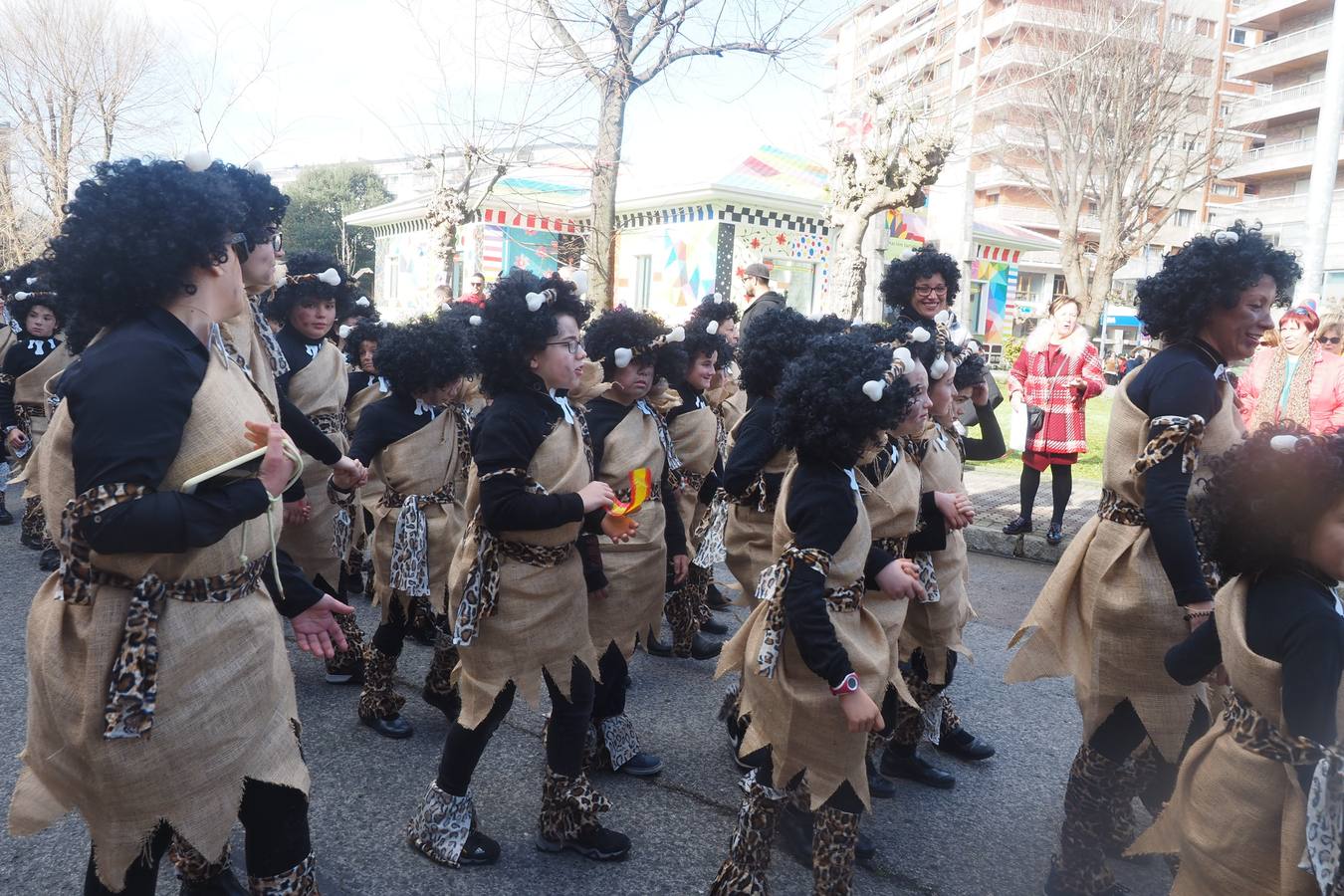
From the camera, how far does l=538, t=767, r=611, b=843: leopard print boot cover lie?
10.2 feet

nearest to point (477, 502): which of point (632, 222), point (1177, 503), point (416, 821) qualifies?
point (416, 821)

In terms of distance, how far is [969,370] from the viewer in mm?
3896

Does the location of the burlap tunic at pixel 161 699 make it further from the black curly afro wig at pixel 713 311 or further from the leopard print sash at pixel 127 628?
the black curly afro wig at pixel 713 311

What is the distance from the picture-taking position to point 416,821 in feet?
10.2

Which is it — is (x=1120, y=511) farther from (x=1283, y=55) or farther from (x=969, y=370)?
(x=1283, y=55)

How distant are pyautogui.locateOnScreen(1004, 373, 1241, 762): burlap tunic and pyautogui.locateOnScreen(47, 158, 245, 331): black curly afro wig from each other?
9.01ft

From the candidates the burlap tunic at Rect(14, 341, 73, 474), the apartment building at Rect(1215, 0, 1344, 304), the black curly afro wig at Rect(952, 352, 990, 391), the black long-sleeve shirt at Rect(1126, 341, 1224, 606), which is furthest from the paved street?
the apartment building at Rect(1215, 0, 1344, 304)

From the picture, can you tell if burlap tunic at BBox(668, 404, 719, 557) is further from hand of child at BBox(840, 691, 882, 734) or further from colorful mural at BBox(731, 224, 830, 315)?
colorful mural at BBox(731, 224, 830, 315)

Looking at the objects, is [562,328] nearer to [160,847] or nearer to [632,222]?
[160,847]

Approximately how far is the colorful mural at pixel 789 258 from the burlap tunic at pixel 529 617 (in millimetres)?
15186

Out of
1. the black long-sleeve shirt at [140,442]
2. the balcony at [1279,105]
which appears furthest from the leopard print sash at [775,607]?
the balcony at [1279,105]

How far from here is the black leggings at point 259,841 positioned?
7.04ft

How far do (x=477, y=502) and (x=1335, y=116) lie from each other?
11.9 meters

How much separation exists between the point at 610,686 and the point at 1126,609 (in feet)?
6.23
